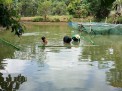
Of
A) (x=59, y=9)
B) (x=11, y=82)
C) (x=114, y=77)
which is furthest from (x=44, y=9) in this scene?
(x=11, y=82)

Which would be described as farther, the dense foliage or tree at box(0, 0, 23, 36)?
the dense foliage

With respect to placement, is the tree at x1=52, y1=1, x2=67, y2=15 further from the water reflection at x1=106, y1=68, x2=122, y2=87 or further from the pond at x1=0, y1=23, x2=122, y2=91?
the water reflection at x1=106, y1=68, x2=122, y2=87

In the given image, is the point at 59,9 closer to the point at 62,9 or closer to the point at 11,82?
the point at 62,9

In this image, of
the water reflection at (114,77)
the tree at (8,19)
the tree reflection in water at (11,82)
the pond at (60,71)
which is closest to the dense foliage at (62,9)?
the pond at (60,71)

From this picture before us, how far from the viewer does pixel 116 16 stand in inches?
1642

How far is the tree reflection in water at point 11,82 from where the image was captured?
8580 mm

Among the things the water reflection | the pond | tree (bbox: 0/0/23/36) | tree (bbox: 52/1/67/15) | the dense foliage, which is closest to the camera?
tree (bbox: 0/0/23/36)

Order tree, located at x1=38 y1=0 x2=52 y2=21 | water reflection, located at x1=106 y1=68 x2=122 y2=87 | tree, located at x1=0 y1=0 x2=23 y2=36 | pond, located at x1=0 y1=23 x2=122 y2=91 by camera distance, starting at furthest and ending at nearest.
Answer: tree, located at x1=38 y1=0 x2=52 y2=21, water reflection, located at x1=106 y1=68 x2=122 y2=87, pond, located at x1=0 y1=23 x2=122 y2=91, tree, located at x1=0 y1=0 x2=23 y2=36

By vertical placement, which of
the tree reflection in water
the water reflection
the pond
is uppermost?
the tree reflection in water

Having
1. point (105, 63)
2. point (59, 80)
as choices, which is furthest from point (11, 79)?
point (105, 63)

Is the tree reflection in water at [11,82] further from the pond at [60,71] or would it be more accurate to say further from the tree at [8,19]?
the tree at [8,19]

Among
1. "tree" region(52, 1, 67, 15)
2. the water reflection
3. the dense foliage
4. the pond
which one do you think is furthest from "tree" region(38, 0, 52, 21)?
the water reflection

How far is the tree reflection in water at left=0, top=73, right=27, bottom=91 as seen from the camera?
8.58 metres

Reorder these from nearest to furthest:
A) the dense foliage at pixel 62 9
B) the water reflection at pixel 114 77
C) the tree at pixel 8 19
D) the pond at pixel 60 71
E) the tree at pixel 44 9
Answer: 1. the tree at pixel 8 19
2. the pond at pixel 60 71
3. the water reflection at pixel 114 77
4. the dense foliage at pixel 62 9
5. the tree at pixel 44 9
